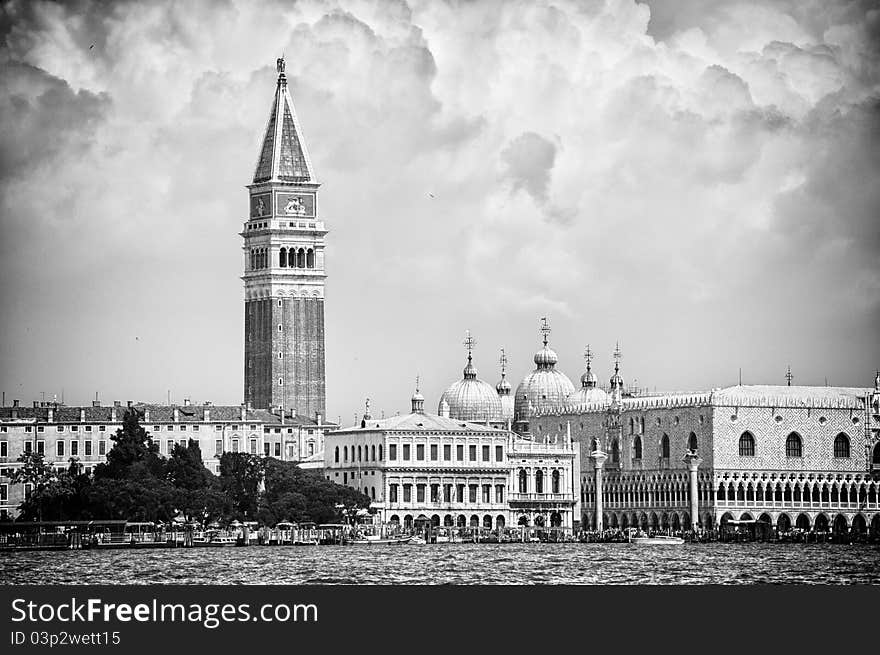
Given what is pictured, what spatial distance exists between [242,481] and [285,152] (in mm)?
22260

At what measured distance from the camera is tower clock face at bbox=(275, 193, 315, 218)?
11206cm

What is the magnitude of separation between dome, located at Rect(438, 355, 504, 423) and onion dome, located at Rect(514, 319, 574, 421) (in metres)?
2.77

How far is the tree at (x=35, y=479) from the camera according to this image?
8931 centimetres

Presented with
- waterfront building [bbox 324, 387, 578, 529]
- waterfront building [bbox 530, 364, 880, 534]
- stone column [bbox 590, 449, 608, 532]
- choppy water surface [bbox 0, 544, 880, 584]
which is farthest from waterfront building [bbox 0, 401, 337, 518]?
choppy water surface [bbox 0, 544, 880, 584]

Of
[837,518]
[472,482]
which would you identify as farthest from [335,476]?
[837,518]

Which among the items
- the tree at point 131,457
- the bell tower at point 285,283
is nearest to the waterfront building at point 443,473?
the bell tower at point 285,283

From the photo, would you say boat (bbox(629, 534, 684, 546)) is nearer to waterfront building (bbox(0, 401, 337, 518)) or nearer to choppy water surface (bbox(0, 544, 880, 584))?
choppy water surface (bbox(0, 544, 880, 584))

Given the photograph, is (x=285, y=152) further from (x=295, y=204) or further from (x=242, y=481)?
(x=242, y=481)

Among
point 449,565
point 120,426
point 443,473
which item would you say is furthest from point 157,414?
point 449,565

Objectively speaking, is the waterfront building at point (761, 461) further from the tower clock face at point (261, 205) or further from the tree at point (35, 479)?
the tree at point (35, 479)

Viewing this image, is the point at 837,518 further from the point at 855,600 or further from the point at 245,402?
the point at 855,600

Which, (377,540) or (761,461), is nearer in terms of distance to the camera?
(377,540)

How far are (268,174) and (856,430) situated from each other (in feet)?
88.7

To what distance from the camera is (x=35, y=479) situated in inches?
3812
